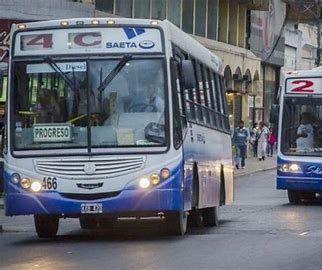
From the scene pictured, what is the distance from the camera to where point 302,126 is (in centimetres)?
2402

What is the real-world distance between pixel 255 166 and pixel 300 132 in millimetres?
20129

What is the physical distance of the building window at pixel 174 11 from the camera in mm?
39750

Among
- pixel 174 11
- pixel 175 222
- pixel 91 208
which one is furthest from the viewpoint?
pixel 174 11

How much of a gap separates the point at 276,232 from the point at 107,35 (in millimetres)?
4353

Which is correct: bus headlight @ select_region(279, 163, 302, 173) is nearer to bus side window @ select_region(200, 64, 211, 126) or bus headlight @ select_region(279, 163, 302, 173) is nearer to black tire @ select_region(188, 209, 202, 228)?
black tire @ select_region(188, 209, 202, 228)

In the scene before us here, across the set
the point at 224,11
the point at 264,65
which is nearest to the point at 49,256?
the point at 224,11

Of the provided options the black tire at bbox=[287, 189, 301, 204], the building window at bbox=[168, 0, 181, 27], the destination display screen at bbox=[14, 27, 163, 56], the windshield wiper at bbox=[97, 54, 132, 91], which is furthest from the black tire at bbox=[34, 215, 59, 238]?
the building window at bbox=[168, 0, 181, 27]

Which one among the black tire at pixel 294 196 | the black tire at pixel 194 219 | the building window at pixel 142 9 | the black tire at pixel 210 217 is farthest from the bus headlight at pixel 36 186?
the building window at pixel 142 9

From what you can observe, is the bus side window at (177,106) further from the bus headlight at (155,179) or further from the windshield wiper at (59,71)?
the windshield wiper at (59,71)

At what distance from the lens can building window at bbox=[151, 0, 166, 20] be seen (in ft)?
→ 124

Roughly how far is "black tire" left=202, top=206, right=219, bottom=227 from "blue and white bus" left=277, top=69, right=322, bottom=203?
550 cm

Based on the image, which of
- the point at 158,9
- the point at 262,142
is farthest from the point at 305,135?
the point at 262,142

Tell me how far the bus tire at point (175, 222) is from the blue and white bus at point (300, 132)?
338 inches

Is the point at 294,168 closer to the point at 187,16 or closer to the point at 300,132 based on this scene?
the point at 300,132
